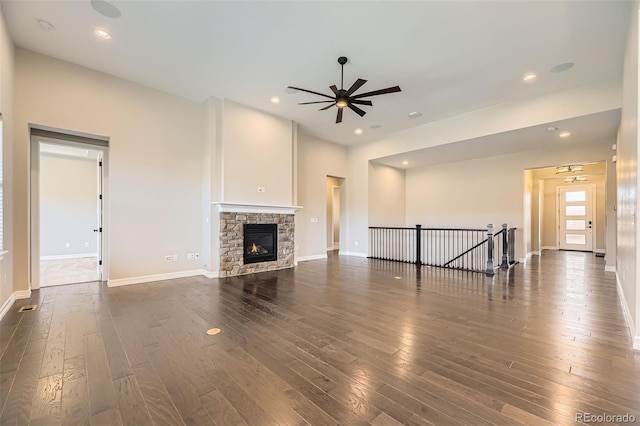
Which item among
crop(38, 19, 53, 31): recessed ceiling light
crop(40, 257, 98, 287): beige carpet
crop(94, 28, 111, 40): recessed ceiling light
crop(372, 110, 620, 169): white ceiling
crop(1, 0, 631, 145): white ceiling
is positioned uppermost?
crop(38, 19, 53, 31): recessed ceiling light

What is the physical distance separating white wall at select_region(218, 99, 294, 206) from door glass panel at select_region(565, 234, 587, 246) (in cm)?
1107

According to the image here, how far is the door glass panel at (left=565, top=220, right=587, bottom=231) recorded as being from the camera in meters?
10.1

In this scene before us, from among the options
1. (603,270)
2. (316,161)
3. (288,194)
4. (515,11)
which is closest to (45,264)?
(288,194)

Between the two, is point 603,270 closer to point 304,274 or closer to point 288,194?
point 304,274

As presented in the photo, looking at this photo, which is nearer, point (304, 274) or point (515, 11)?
point (515, 11)

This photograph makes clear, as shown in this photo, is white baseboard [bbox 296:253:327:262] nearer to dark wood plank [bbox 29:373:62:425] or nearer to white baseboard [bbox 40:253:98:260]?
dark wood plank [bbox 29:373:62:425]

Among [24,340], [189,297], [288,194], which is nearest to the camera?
[24,340]

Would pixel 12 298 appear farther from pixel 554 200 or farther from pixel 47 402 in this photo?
pixel 554 200

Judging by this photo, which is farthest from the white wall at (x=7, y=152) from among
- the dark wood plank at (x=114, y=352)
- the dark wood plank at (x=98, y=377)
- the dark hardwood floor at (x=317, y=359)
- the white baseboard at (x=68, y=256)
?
the white baseboard at (x=68, y=256)

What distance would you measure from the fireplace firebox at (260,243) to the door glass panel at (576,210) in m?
11.4

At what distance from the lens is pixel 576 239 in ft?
33.9

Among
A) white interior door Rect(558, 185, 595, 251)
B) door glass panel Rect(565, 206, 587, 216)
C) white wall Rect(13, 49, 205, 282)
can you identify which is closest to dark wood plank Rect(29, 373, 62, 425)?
white wall Rect(13, 49, 205, 282)

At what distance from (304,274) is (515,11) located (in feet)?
17.1

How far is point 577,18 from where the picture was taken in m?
3.31
